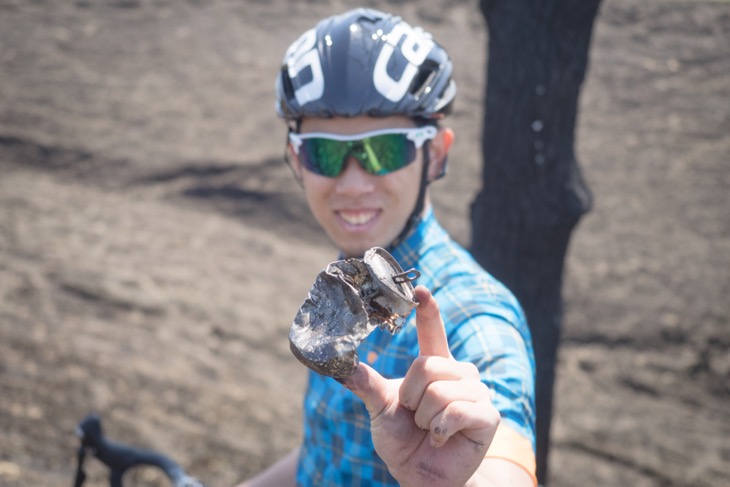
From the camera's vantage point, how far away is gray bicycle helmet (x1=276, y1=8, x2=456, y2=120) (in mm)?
2355

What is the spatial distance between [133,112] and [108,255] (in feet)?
11.1

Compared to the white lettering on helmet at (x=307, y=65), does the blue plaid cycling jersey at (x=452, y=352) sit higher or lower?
lower

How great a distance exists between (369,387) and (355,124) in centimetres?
114

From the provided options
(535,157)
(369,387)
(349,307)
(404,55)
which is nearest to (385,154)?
(404,55)

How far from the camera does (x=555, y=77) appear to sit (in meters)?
3.62

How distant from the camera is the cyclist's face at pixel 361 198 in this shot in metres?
2.37

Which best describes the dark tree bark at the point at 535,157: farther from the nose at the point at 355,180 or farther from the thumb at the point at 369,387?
the thumb at the point at 369,387

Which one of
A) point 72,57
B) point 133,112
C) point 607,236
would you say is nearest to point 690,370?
point 607,236

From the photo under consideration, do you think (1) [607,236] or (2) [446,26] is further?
(2) [446,26]

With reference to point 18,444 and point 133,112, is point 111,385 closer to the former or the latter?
point 18,444

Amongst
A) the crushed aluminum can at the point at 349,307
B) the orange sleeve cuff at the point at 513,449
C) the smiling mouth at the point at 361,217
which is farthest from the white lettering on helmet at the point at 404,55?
the orange sleeve cuff at the point at 513,449

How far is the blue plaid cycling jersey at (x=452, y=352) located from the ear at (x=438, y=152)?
21 cm

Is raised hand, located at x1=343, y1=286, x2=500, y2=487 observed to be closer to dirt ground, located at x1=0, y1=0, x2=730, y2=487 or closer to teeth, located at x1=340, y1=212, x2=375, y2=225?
teeth, located at x1=340, y1=212, x2=375, y2=225

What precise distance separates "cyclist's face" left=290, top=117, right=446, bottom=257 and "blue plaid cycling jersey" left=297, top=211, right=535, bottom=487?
101 millimetres
